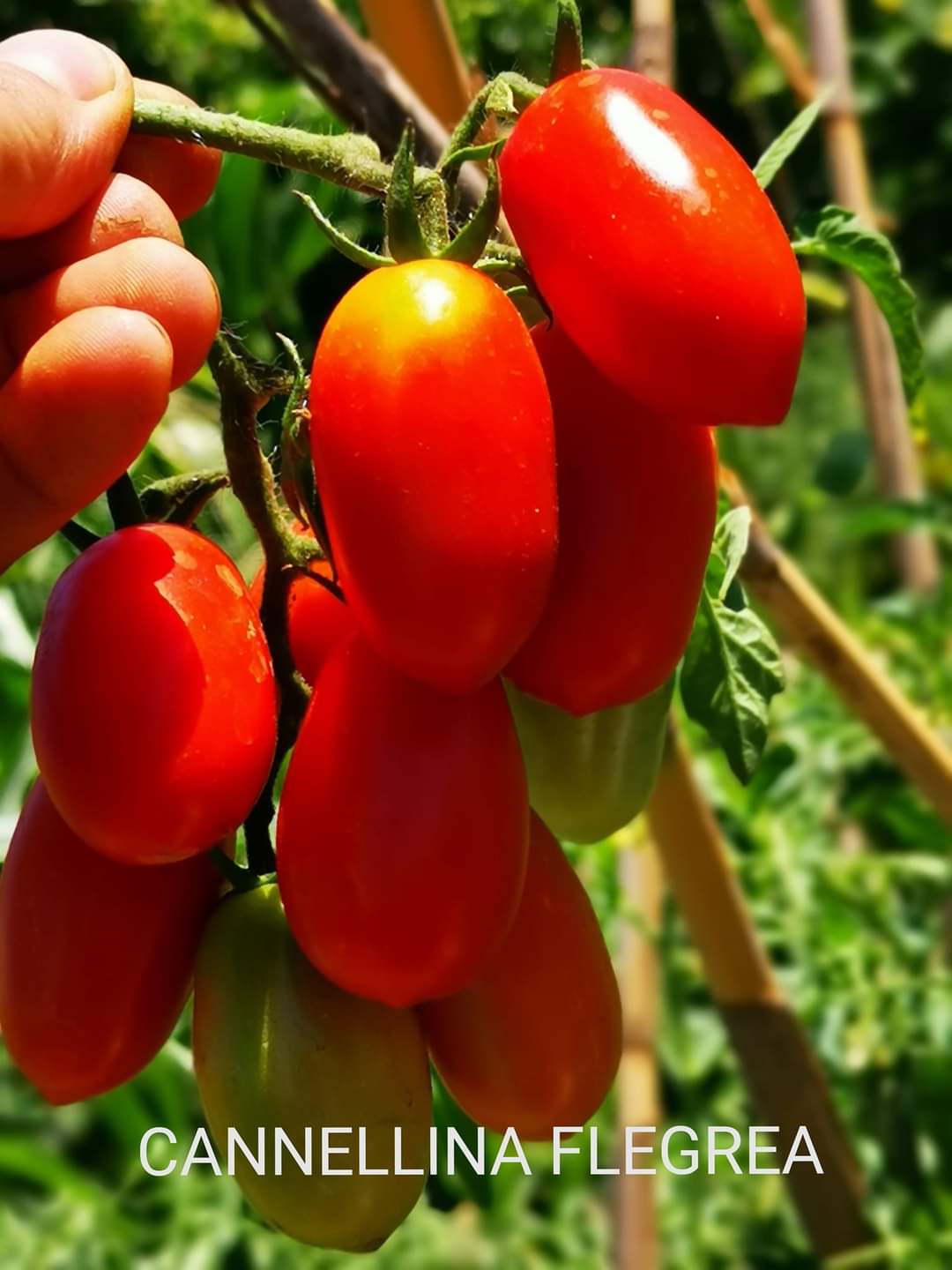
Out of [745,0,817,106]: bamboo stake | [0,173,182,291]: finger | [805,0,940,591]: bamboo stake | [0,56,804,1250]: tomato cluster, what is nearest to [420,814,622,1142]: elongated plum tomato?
[0,56,804,1250]: tomato cluster

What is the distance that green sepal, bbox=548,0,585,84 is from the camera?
0.40 meters

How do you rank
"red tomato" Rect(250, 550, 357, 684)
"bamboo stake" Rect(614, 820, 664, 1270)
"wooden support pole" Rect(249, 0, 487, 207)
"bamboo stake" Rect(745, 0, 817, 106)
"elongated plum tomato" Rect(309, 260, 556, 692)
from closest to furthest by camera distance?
"elongated plum tomato" Rect(309, 260, 556, 692), "red tomato" Rect(250, 550, 357, 684), "wooden support pole" Rect(249, 0, 487, 207), "bamboo stake" Rect(614, 820, 664, 1270), "bamboo stake" Rect(745, 0, 817, 106)

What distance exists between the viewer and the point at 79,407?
389mm

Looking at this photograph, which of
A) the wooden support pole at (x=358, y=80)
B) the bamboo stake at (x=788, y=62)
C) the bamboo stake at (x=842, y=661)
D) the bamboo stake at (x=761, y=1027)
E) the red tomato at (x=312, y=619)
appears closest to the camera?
the red tomato at (x=312, y=619)

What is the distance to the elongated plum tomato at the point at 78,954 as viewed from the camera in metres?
0.43

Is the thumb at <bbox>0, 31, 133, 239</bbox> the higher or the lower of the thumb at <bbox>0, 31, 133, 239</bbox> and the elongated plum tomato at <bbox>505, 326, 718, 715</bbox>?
the higher

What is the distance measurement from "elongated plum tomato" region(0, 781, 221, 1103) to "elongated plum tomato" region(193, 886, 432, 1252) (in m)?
0.02

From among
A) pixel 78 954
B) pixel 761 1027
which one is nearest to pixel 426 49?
pixel 78 954

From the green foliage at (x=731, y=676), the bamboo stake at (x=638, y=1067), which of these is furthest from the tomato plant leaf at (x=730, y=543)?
the bamboo stake at (x=638, y=1067)

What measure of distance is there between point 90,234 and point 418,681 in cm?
16

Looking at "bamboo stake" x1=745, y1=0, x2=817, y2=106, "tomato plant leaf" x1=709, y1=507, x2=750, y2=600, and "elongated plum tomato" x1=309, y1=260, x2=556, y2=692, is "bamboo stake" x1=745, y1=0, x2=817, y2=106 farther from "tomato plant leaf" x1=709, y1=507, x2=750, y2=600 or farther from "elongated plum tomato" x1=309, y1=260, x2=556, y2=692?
"elongated plum tomato" x1=309, y1=260, x2=556, y2=692

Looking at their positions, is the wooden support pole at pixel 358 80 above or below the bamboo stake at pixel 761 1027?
above

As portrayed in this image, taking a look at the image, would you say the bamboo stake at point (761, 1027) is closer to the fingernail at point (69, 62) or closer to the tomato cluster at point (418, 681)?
the tomato cluster at point (418, 681)

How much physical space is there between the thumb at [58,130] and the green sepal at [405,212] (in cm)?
9
